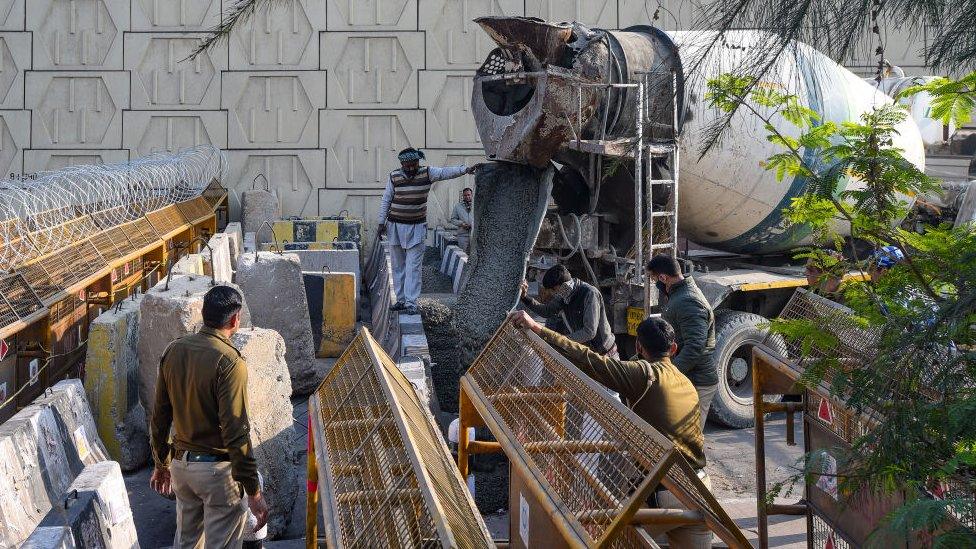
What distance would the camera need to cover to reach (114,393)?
6891mm

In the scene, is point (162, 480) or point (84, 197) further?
point (84, 197)

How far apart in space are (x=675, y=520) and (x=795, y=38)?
1.68 metres

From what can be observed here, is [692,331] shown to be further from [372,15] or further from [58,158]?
[58,158]

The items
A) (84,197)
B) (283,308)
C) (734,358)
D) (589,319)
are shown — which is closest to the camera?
(589,319)

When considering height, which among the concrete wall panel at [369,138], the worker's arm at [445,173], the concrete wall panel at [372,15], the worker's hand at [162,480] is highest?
the concrete wall panel at [372,15]

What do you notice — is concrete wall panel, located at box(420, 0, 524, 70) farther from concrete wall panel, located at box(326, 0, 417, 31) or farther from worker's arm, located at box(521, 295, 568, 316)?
worker's arm, located at box(521, 295, 568, 316)

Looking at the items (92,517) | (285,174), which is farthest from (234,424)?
(285,174)

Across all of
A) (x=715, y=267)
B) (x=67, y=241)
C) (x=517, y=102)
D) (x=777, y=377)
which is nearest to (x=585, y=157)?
(x=517, y=102)

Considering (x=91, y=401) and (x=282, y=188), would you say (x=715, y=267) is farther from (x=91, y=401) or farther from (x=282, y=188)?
(x=282, y=188)

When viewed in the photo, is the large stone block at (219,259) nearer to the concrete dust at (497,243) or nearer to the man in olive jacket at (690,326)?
the concrete dust at (497,243)

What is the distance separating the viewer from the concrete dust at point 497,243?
8320mm

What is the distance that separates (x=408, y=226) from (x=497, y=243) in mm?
1919

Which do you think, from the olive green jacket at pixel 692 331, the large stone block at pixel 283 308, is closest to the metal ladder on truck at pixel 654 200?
the olive green jacket at pixel 692 331

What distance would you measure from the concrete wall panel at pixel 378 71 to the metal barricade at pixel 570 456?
46.4ft
